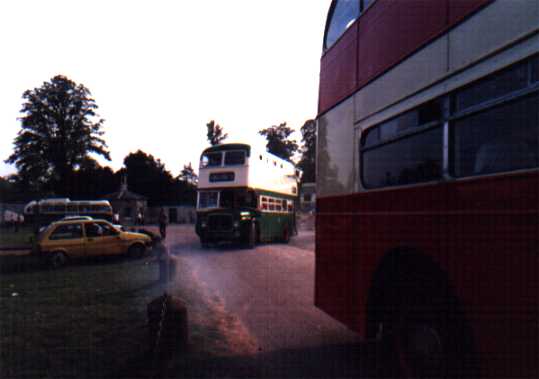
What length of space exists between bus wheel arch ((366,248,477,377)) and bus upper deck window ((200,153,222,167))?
1494 cm

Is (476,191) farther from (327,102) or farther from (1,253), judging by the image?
(1,253)

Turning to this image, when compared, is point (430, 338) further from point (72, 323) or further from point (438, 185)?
point (72, 323)

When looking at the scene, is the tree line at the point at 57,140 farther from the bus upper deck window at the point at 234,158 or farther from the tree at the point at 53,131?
the bus upper deck window at the point at 234,158

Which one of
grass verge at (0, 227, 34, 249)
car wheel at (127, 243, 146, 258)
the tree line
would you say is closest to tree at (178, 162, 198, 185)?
the tree line

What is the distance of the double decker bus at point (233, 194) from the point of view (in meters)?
17.8

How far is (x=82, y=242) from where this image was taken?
13.9 meters

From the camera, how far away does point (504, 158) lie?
7.98 feet

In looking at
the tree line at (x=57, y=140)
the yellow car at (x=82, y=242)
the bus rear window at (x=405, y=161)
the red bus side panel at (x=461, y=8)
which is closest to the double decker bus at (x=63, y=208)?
the tree line at (x=57, y=140)

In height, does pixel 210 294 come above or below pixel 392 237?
below

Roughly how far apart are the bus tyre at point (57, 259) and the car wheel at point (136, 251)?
2264mm

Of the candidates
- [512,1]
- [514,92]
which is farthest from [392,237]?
[512,1]

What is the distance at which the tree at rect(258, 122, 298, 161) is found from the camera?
253ft

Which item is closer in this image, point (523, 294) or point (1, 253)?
point (523, 294)

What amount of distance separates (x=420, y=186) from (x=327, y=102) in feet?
7.69
